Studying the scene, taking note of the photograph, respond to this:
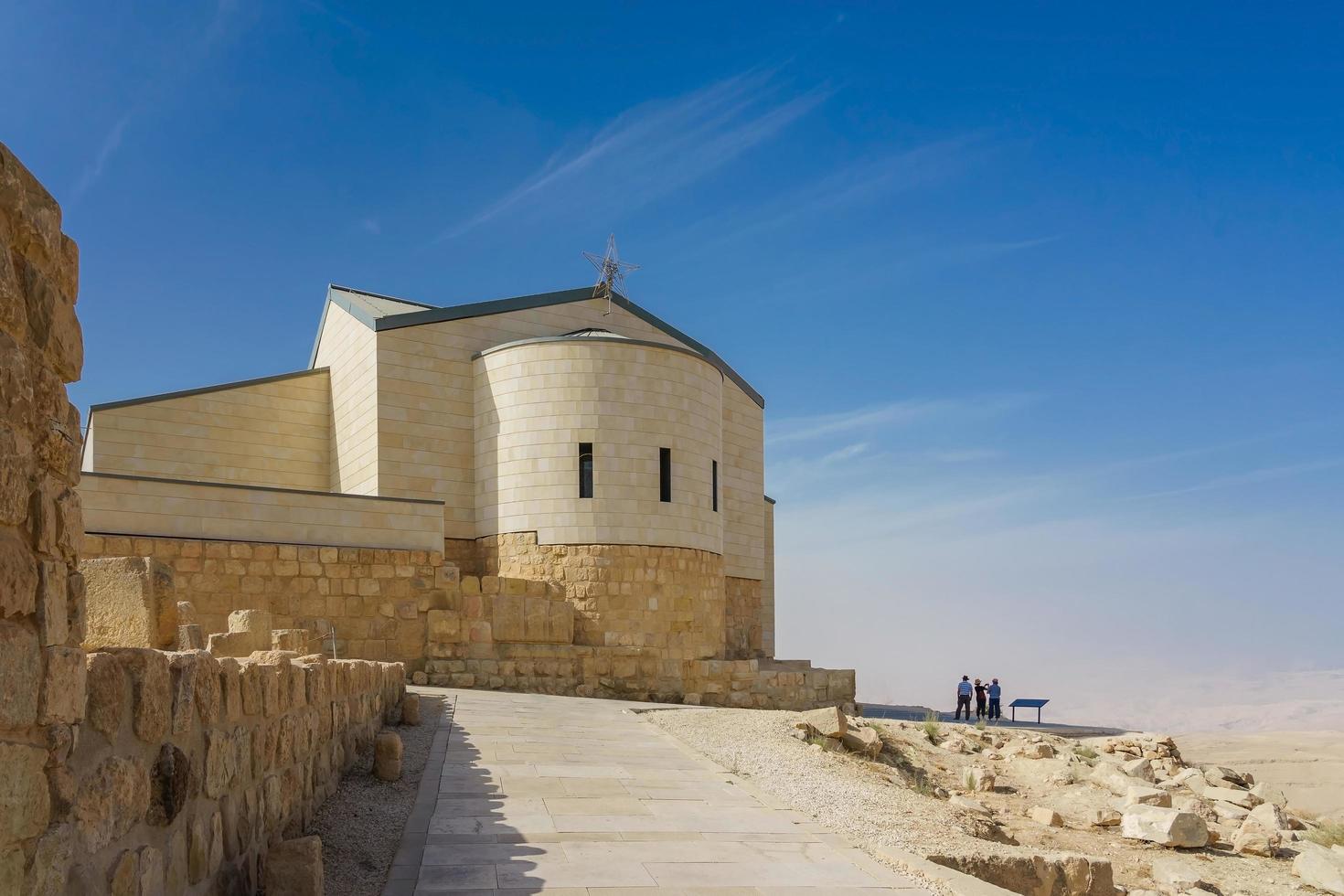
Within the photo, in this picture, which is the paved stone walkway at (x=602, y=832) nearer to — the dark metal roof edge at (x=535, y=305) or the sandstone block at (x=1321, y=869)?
the sandstone block at (x=1321, y=869)

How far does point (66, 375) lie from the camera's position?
342 centimetres

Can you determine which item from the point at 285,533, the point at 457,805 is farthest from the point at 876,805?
the point at 285,533

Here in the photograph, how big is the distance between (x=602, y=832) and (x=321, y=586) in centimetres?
1188

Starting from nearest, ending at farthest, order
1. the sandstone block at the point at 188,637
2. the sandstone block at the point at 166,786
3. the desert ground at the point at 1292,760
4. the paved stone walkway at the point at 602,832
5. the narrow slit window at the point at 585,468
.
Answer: the sandstone block at the point at 166,786, the paved stone walkway at the point at 602,832, the sandstone block at the point at 188,637, the desert ground at the point at 1292,760, the narrow slit window at the point at 585,468

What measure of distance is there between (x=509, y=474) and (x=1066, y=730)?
13.1 meters

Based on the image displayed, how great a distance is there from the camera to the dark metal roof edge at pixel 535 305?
21.5 m

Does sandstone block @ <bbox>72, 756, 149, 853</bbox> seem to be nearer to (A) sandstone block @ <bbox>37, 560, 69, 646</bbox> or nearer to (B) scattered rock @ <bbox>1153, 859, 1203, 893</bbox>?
(A) sandstone block @ <bbox>37, 560, 69, 646</bbox>

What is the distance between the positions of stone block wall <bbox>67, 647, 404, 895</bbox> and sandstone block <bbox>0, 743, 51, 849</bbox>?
78mm

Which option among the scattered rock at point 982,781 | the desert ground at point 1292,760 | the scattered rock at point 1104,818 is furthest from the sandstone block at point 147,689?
the desert ground at point 1292,760

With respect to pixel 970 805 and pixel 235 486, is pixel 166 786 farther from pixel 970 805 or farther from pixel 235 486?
pixel 235 486


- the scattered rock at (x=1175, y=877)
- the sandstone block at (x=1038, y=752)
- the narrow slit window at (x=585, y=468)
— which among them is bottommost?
the sandstone block at (x=1038, y=752)

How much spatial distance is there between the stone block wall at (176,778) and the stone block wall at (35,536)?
0.11 meters

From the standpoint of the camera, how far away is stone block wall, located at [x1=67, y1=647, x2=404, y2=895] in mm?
3311

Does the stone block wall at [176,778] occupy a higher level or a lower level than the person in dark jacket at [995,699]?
higher
